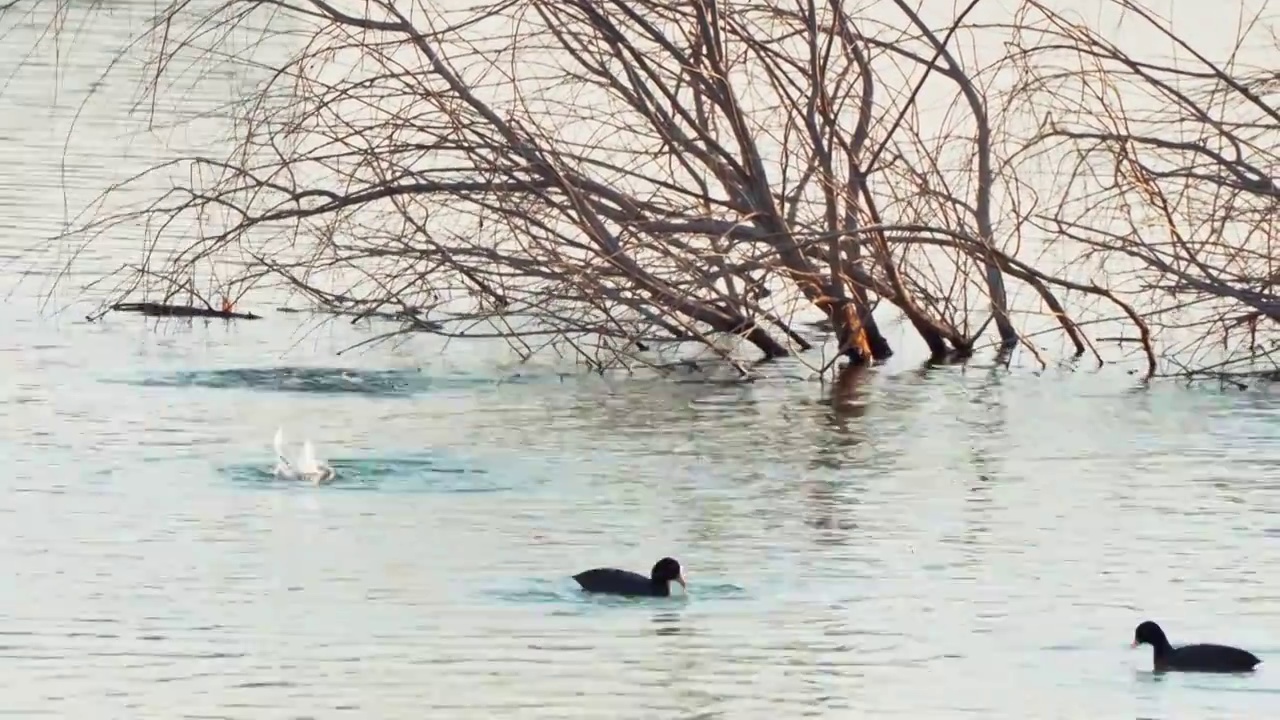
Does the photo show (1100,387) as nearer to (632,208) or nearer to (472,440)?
(632,208)

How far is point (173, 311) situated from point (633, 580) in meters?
6.82

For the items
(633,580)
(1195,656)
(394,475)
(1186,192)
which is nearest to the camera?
(1195,656)

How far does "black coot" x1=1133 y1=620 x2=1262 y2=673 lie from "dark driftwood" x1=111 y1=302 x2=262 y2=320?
314 inches

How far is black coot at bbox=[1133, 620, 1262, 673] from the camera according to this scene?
30.6 feet

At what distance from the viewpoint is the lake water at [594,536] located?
357 inches

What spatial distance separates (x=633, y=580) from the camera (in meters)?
10.1

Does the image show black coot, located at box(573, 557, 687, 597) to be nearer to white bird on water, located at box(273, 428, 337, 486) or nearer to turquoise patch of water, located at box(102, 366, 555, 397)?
white bird on water, located at box(273, 428, 337, 486)

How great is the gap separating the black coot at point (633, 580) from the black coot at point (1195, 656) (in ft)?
5.15

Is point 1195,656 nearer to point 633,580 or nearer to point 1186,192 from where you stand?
point 633,580

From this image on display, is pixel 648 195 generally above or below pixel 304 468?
above

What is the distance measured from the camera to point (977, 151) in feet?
54.4

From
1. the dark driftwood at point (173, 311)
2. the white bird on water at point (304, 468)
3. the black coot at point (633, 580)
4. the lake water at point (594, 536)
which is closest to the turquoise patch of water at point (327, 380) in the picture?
the lake water at point (594, 536)

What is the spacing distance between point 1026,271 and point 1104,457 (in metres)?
2.10

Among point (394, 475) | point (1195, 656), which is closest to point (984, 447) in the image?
point (394, 475)
